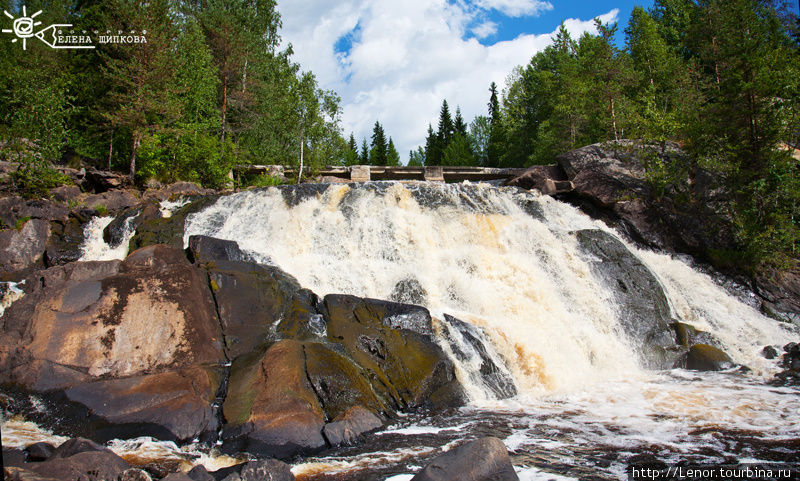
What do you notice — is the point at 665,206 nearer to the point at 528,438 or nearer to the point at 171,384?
the point at 528,438

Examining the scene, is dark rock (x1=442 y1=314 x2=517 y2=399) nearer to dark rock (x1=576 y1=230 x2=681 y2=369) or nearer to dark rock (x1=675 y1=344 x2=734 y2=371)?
dark rock (x1=576 y1=230 x2=681 y2=369)

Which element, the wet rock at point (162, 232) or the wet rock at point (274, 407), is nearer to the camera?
the wet rock at point (274, 407)

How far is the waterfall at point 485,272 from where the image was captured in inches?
442

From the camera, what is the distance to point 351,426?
25.1ft

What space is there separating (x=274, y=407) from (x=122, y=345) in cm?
362

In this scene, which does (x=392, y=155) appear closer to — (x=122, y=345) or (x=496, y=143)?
(x=496, y=143)

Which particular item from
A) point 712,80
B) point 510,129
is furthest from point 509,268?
point 510,129

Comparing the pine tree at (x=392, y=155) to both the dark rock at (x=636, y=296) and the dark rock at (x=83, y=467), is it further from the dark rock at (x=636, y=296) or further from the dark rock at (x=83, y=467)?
the dark rock at (x=83, y=467)

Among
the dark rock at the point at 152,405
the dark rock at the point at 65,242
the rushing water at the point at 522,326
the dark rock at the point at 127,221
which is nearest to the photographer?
the rushing water at the point at 522,326

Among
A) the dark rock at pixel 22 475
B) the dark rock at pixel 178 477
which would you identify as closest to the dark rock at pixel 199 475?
the dark rock at pixel 178 477

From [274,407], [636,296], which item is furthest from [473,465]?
[636,296]

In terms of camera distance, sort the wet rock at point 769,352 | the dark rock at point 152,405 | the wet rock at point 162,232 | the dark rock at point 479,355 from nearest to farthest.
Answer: the dark rock at point 152,405
the dark rock at point 479,355
the wet rock at point 769,352
the wet rock at point 162,232

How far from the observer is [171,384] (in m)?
8.02

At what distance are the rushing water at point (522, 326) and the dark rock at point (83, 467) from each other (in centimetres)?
156
